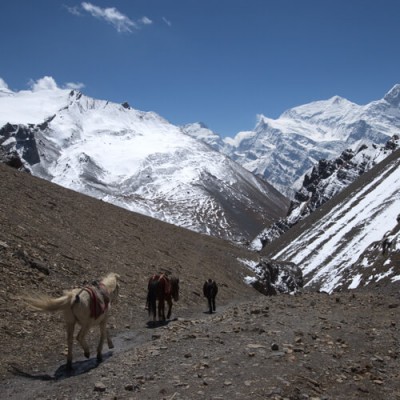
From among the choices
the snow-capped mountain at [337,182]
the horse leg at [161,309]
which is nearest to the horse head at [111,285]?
the horse leg at [161,309]

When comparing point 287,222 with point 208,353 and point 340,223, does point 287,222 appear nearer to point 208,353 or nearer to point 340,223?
point 340,223

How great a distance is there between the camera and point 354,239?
96.3 metres

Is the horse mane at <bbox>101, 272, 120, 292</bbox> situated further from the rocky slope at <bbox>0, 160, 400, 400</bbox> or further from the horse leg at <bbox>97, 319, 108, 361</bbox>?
the rocky slope at <bbox>0, 160, 400, 400</bbox>

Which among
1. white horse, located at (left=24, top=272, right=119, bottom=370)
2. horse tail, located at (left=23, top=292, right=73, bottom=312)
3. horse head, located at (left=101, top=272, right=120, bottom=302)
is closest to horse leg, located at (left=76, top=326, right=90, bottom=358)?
white horse, located at (left=24, top=272, right=119, bottom=370)

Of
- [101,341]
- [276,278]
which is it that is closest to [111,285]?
[101,341]

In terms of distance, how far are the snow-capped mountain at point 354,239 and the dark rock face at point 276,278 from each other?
11839 millimetres

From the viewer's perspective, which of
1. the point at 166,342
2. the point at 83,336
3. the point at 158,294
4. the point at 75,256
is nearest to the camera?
the point at 83,336

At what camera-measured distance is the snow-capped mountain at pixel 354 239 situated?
7319 cm

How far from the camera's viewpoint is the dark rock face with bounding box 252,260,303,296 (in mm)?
47853

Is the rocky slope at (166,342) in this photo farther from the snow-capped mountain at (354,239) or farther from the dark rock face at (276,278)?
the snow-capped mountain at (354,239)

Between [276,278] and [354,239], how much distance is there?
47262 mm

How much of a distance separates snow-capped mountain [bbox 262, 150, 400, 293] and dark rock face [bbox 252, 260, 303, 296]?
11839 mm

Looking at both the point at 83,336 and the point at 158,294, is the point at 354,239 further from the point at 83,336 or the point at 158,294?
the point at 83,336

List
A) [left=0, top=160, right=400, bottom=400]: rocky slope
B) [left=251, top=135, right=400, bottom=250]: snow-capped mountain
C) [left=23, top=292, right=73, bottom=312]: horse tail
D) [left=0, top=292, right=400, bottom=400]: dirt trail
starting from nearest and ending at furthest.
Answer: [left=0, top=292, right=400, bottom=400]: dirt trail, [left=0, top=160, right=400, bottom=400]: rocky slope, [left=23, top=292, right=73, bottom=312]: horse tail, [left=251, top=135, right=400, bottom=250]: snow-capped mountain
